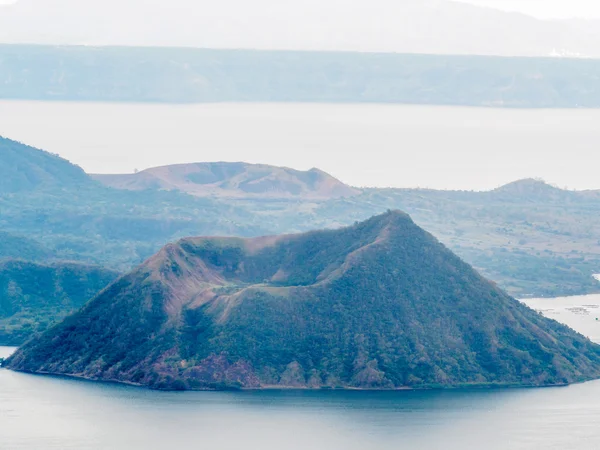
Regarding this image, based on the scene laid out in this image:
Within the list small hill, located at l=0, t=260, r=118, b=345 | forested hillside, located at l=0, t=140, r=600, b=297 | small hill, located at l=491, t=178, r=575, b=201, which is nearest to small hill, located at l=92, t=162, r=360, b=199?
forested hillside, located at l=0, t=140, r=600, b=297

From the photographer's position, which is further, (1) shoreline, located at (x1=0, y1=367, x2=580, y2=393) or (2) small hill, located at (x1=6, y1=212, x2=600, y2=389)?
(2) small hill, located at (x1=6, y1=212, x2=600, y2=389)

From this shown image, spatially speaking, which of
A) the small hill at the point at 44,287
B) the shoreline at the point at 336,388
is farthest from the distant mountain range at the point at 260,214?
the shoreline at the point at 336,388

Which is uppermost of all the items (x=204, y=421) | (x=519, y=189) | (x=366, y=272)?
(x=519, y=189)

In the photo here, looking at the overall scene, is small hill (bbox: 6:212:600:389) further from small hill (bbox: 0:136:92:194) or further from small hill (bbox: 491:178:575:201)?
small hill (bbox: 491:178:575:201)

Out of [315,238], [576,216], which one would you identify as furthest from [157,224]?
[315,238]

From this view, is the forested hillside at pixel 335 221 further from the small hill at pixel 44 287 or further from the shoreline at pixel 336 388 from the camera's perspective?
the shoreline at pixel 336 388

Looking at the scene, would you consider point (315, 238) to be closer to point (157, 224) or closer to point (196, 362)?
point (196, 362)
